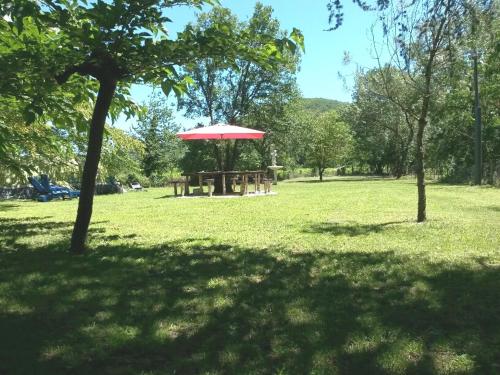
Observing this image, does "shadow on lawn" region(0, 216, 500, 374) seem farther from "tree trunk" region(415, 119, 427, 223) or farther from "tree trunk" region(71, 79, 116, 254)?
"tree trunk" region(415, 119, 427, 223)

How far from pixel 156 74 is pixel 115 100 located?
1.55m

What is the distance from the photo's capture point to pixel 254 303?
3945 millimetres

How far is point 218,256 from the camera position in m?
5.75

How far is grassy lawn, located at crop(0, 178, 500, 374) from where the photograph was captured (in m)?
2.90

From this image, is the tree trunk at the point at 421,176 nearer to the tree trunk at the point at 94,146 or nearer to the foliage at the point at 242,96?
the tree trunk at the point at 94,146

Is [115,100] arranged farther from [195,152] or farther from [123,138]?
[195,152]

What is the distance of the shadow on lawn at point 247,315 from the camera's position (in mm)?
2875

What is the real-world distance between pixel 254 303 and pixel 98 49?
3.06m

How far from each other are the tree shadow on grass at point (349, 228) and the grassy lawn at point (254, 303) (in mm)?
124

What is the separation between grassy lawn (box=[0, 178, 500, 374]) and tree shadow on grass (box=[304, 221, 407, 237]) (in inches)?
4.9

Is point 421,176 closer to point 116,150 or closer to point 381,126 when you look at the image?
point 116,150

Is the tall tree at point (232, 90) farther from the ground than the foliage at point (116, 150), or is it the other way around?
the tall tree at point (232, 90)

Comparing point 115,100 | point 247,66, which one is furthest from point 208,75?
point 115,100

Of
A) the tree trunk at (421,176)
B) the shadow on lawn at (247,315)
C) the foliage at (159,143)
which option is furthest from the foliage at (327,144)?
the shadow on lawn at (247,315)
